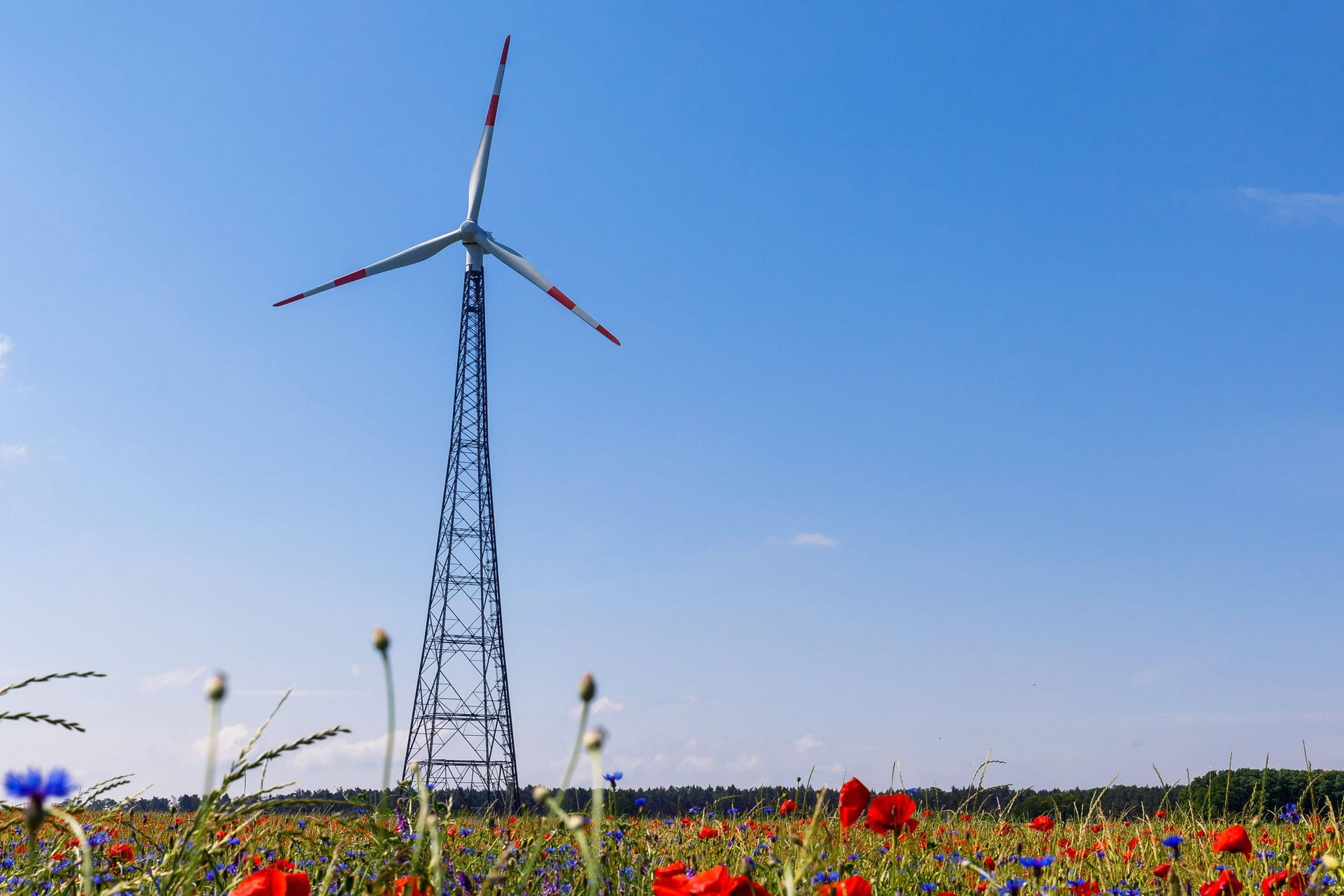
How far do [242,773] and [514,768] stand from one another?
25.3m

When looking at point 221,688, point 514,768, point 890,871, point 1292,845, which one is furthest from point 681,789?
point 221,688

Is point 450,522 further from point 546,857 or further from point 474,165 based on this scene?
point 546,857

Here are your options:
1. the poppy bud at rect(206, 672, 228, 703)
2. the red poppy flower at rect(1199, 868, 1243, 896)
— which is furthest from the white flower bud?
the red poppy flower at rect(1199, 868, 1243, 896)

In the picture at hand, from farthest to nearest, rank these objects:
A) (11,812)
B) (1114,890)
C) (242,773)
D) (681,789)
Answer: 1. (681,789)
2. (1114,890)
3. (11,812)
4. (242,773)

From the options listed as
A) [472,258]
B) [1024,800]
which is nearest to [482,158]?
[472,258]

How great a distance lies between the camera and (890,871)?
424 centimetres

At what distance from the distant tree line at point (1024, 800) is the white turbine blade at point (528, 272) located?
1339cm

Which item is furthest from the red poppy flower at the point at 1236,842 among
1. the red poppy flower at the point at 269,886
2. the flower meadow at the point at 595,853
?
the red poppy flower at the point at 269,886

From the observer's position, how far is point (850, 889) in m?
2.51

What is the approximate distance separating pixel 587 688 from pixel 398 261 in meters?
32.5

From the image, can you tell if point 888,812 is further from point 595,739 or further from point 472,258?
point 472,258

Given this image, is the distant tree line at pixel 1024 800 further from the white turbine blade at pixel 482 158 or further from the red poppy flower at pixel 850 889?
the white turbine blade at pixel 482 158

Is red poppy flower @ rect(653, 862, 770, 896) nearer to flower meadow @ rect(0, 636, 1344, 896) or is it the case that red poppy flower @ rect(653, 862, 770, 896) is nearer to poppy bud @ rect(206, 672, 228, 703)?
flower meadow @ rect(0, 636, 1344, 896)

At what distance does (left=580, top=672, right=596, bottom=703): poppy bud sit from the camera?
57.1 inches
